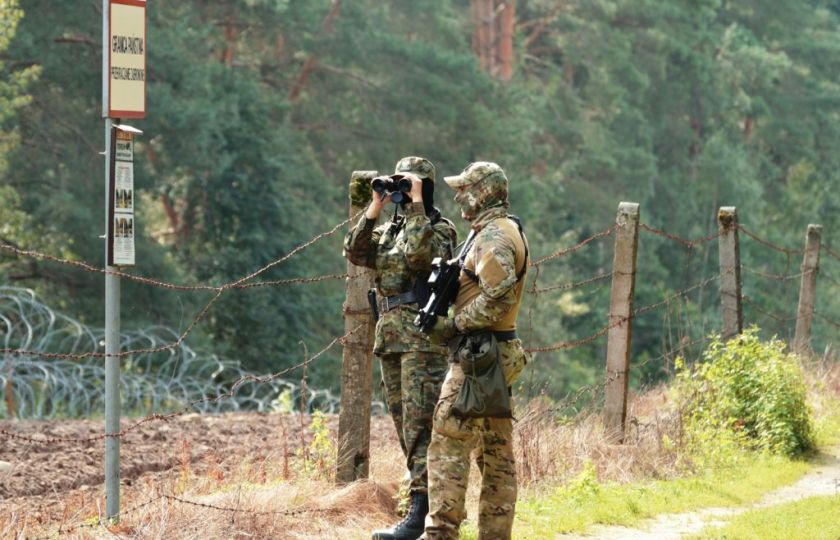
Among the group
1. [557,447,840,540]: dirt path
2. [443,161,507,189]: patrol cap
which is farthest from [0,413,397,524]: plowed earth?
[443,161,507,189]: patrol cap

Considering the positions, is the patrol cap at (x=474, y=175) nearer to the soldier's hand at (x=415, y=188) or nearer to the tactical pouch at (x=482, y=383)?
the soldier's hand at (x=415, y=188)

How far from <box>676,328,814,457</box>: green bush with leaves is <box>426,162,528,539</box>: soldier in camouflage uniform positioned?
13.4 ft

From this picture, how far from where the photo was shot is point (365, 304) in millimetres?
7816

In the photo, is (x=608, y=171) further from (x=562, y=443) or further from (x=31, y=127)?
(x=562, y=443)

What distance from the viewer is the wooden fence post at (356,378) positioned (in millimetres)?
7793

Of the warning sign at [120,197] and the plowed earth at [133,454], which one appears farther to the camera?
the plowed earth at [133,454]

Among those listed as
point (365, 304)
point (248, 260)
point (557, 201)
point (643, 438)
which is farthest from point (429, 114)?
Result: point (365, 304)

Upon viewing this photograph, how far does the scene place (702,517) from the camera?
334 inches

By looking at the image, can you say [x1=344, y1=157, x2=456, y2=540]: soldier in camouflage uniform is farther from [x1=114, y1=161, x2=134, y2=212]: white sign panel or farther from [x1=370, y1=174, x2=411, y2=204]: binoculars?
[x1=114, y1=161, x2=134, y2=212]: white sign panel

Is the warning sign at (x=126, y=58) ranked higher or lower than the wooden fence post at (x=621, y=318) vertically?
higher

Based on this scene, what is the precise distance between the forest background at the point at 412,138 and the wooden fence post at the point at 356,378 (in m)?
8.48

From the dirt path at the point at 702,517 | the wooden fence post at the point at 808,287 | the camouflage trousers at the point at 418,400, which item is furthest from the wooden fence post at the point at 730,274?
the camouflage trousers at the point at 418,400

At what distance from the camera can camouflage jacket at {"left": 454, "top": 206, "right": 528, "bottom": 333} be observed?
20.8 ft

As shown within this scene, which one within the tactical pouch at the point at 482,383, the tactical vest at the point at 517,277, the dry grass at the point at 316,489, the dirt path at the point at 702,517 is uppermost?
the tactical vest at the point at 517,277
